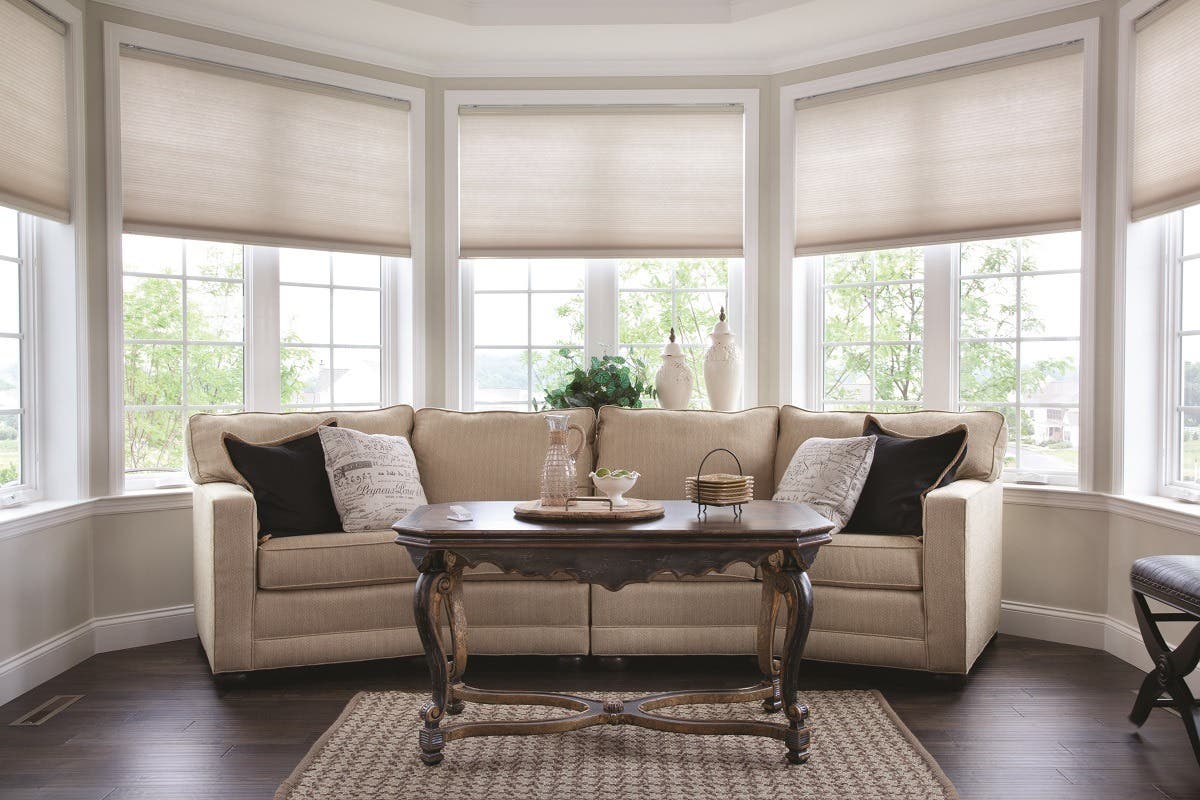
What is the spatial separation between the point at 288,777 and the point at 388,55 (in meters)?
3.45

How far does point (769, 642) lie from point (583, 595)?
795 millimetres

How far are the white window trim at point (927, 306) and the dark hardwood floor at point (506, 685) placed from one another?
111 centimetres

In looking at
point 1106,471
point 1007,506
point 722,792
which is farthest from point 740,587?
point 1106,471

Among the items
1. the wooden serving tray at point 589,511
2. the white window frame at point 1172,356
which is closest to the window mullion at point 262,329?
the wooden serving tray at point 589,511

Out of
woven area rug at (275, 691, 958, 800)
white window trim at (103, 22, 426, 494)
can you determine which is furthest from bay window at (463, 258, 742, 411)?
woven area rug at (275, 691, 958, 800)

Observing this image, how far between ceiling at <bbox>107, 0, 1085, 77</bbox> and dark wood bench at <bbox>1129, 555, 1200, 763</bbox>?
2480 millimetres

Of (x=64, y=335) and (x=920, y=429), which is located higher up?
(x=64, y=335)

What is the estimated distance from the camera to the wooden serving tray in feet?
8.44

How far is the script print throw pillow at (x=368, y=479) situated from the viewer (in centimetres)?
346

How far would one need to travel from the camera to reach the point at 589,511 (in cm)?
264

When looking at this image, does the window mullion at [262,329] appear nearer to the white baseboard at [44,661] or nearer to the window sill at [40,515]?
the window sill at [40,515]

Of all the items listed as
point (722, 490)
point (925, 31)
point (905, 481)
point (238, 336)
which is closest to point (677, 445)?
point (905, 481)

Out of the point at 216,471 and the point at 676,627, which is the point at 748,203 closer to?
the point at 676,627

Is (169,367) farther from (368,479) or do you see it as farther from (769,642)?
(769,642)
